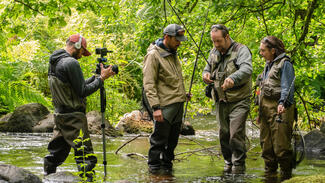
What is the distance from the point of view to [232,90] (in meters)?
6.41

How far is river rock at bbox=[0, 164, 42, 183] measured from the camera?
418 centimetres

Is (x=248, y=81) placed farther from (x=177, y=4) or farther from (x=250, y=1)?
(x=177, y=4)

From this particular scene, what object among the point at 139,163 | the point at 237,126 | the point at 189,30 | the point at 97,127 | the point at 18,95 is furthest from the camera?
the point at 18,95

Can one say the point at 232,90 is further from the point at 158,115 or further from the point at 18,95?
the point at 18,95

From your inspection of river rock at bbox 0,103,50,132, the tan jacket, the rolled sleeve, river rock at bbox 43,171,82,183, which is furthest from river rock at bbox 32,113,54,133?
river rock at bbox 43,171,82,183

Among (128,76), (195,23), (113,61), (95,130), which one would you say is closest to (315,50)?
(195,23)

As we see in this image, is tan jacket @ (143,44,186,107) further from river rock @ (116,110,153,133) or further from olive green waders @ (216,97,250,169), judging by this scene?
river rock @ (116,110,153,133)

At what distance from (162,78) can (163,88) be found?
137 mm

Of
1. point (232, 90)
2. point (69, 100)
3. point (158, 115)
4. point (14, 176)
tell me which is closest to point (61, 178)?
point (14, 176)

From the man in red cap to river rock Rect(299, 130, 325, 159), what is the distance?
18.1ft

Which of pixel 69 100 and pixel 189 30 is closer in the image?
pixel 69 100

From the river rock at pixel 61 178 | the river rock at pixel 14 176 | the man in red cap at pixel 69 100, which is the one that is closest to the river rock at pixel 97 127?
the man in red cap at pixel 69 100

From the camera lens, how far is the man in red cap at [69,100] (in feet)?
16.6

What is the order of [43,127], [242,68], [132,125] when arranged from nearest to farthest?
1. [242,68]
2. [43,127]
3. [132,125]
